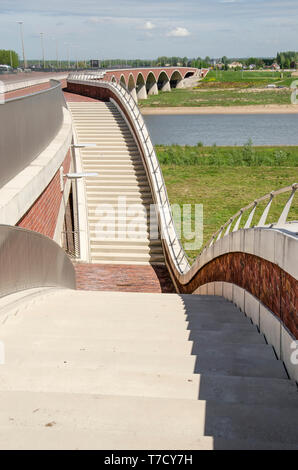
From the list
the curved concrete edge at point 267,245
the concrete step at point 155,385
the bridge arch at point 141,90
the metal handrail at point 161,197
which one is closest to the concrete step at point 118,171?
the metal handrail at point 161,197

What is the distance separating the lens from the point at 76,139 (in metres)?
Answer: 21.3

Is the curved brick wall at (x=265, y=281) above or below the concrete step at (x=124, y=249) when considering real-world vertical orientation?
above

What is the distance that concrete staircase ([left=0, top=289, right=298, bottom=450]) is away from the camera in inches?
108

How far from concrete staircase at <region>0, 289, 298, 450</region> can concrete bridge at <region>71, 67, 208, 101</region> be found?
50.8 m

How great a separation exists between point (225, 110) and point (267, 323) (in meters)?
74.0

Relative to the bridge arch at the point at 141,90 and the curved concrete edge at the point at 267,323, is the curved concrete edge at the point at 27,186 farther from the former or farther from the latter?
the bridge arch at the point at 141,90

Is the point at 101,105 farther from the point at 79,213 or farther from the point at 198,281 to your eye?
the point at 198,281

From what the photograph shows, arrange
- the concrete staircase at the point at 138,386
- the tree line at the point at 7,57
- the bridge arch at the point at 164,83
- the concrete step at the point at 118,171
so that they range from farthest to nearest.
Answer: the bridge arch at the point at 164,83 → the tree line at the point at 7,57 → the concrete step at the point at 118,171 → the concrete staircase at the point at 138,386

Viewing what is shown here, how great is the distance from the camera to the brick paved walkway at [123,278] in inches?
572

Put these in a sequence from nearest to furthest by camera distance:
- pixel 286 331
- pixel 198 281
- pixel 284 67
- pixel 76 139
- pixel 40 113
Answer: pixel 286 331, pixel 40 113, pixel 198 281, pixel 76 139, pixel 284 67

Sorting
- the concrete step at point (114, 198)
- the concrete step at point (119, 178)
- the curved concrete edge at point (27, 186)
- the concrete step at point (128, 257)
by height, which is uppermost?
the curved concrete edge at point (27, 186)

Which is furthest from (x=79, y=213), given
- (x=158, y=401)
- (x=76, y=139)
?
(x=158, y=401)

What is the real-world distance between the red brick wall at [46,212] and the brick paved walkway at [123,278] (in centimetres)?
359

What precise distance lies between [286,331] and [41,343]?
1.97 m
